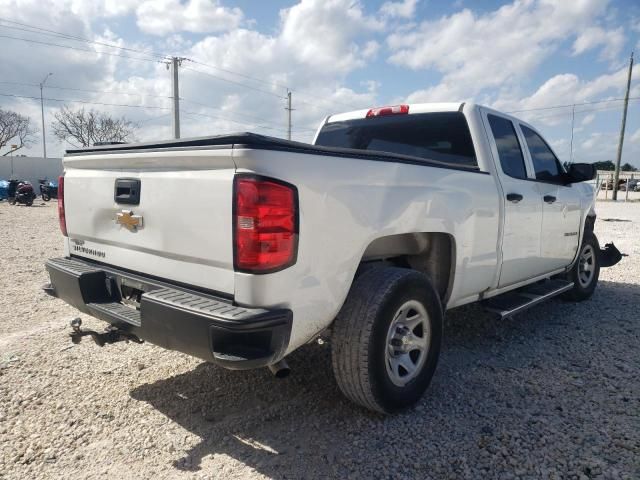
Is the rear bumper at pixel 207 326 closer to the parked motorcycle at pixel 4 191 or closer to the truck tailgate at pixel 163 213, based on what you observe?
the truck tailgate at pixel 163 213

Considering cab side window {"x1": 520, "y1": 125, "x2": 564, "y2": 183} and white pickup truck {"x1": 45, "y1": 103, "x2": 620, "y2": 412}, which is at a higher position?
cab side window {"x1": 520, "y1": 125, "x2": 564, "y2": 183}

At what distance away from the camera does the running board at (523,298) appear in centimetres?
368

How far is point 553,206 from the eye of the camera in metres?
4.38

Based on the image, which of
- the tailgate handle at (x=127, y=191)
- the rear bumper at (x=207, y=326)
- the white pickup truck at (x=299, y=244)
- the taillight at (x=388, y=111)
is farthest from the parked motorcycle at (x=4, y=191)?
the rear bumper at (x=207, y=326)

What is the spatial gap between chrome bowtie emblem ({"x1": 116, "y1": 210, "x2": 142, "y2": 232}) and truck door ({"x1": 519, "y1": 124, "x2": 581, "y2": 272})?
334cm

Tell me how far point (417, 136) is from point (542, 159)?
55.6 inches

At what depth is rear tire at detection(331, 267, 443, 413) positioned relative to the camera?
2.51m

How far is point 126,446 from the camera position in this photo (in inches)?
99.8

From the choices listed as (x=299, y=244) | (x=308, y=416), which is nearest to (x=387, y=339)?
(x=308, y=416)

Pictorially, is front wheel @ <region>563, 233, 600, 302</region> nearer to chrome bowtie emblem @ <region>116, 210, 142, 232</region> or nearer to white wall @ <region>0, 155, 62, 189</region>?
chrome bowtie emblem @ <region>116, 210, 142, 232</region>

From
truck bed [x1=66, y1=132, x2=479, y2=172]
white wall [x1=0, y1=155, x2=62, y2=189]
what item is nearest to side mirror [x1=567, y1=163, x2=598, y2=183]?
truck bed [x1=66, y1=132, x2=479, y2=172]

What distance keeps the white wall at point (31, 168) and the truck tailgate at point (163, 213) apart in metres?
39.2

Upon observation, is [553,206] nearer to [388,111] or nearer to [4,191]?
[388,111]

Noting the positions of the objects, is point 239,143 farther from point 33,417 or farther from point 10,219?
point 10,219
